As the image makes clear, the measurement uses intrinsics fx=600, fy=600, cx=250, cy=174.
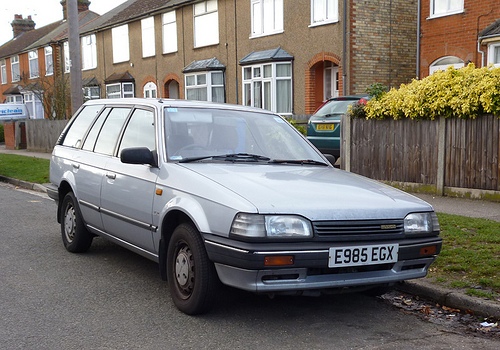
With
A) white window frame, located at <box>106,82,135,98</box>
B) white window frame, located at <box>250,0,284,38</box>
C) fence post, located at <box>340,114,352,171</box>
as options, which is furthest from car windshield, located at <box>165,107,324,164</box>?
white window frame, located at <box>106,82,135,98</box>

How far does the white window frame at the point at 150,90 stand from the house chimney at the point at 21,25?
27622 millimetres

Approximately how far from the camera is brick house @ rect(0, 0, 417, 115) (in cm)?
1994

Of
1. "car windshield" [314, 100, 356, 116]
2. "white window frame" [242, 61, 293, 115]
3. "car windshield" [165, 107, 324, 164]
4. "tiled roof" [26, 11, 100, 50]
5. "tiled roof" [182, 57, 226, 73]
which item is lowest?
"car windshield" [165, 107, 324, 164]

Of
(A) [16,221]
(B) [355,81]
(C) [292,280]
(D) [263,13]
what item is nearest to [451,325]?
(C) [292,280]

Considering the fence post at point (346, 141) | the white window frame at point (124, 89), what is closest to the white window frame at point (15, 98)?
the white window frame at point (124, 89)

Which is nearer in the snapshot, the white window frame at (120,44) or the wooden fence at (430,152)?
the wooden fence at (430,152)

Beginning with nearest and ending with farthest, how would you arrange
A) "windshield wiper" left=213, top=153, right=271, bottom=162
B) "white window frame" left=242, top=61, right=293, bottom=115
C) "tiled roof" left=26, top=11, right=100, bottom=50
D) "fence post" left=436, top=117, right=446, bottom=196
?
1. "windshield wiper" left=213, top=153, right=271, bottom=162
2. "fence post" left=436, top=117, right=446, bottom=196
3. "white window frame" left=242, top=61, right=293, bottom=115
4. "tiled roof" left=26, top=11, right=100, bottom=50

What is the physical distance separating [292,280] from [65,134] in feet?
14.7

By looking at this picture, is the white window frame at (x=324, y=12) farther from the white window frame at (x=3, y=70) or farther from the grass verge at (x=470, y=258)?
the white window frame at (x=3, y=70)

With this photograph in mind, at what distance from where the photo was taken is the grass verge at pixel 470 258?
5238 millimetres

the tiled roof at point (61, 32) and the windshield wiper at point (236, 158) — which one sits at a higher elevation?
the tiled roof at point (61, 32)

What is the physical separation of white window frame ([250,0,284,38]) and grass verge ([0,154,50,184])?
31.5 ft

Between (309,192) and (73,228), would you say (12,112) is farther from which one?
(309,192)

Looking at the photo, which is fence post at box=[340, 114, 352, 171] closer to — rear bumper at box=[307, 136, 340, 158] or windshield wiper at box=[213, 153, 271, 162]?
rear bumper at box=[307, 136, 340, 158]
